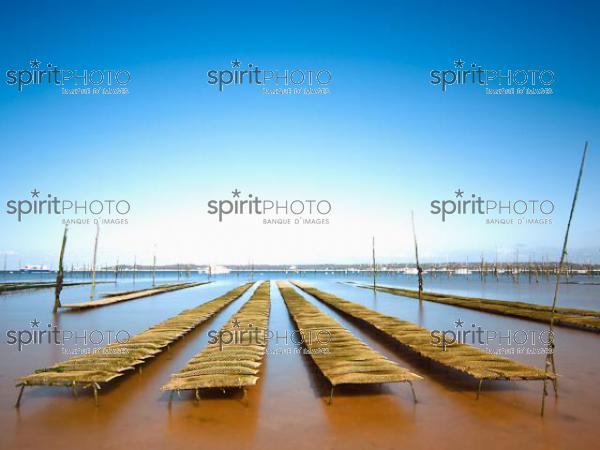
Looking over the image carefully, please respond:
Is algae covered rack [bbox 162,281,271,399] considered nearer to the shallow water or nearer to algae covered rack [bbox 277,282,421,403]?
the shallow water

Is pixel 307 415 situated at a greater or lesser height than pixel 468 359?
lesser

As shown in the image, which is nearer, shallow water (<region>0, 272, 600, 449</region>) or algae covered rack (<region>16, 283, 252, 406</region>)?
shallow water (<region>0, 272, 600, 449</region>)

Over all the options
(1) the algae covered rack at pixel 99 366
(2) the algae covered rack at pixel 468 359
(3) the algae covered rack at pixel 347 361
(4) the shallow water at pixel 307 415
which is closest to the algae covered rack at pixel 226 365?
(4) the shallow water at pixel 307 415

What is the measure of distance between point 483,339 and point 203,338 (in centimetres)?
1562

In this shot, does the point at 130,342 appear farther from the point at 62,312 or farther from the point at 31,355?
the point at 62,312

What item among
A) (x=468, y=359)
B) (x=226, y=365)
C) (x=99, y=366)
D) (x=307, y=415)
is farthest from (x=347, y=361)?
(x=99, y=366)

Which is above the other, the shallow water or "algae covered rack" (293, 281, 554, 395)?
"algae covered rack" (293, 281, 554, 395)

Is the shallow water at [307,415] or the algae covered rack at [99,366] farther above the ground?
the algae covered rack at [99,366]

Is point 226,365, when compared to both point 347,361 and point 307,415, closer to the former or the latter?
point 307,415

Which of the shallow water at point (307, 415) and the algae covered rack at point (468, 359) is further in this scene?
the algae covered rack at point (468, 359)

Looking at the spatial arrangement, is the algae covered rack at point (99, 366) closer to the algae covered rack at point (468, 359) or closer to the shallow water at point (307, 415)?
the shallow water at point (307, 415)

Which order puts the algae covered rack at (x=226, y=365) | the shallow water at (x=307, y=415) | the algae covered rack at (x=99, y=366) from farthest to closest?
1. the algae covered rack at (x=99, y=366)
2. the algae covered rack at (x=226, y=365)
3. the shallow water at (x=307, y=415)

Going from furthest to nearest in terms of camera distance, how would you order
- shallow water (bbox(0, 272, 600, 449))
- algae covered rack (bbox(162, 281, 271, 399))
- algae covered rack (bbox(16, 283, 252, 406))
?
algae covered rack (bbox(16, 283, 252, 406)) < algae covered rack (bbox(162, 281, 271, 399)) < shallow water (bbox(0, 272, 600, 449))

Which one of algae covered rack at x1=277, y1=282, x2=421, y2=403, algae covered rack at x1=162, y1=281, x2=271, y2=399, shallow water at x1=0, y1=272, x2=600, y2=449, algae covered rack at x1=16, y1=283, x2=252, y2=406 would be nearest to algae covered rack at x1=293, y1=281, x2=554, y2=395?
shallow water at x1=0, y1=272, x2=600, y2=449
